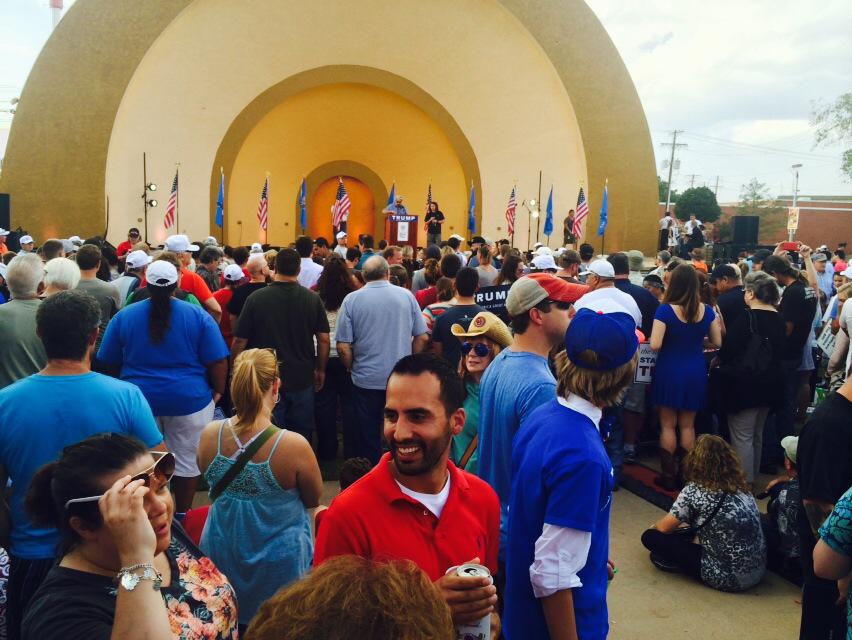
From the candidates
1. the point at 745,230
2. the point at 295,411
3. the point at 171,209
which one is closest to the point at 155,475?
the point at 295,411

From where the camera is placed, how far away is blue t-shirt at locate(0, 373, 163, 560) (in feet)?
9.11

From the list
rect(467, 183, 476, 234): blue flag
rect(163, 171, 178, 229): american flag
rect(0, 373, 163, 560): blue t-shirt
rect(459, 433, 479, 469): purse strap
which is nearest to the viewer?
rect(0, 373, 163, 560): blue t-shirt

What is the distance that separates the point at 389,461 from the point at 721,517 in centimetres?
298

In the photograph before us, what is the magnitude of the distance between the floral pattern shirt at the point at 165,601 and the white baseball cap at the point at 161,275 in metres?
2.49

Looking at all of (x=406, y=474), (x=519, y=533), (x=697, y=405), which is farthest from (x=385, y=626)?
(x=697, y=405)

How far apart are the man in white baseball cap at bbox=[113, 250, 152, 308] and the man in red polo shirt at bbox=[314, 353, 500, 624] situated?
4.95 m

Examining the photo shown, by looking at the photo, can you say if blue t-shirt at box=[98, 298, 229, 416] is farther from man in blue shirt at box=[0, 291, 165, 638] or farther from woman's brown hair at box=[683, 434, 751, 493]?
woman's brown hair at box=[683, 434, 751, 493]

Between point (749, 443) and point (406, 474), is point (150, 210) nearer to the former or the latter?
point (749, 443)

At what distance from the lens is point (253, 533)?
2941 mm

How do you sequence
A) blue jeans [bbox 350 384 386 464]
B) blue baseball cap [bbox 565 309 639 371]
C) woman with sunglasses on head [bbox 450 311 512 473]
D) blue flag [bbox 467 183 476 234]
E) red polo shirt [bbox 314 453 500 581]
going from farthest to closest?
blue flag [bbox 467 183 476 234] → blue jeans [bbox 350 384 386 464] → woman with sunglasses on head [bbox 450 311 512 473] → blue baseball cap [bbox 565 309 639 371] → red polo shirt [bbox 314 453 500 581]

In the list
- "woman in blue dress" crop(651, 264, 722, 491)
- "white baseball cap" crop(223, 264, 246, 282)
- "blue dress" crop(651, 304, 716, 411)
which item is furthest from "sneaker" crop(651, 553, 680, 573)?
"white baseball cap" crop(223, 264, 246, 282)

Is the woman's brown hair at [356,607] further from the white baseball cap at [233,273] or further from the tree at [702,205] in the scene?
the tree at [702,205]

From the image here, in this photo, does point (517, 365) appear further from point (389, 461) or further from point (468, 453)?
point (389, 461)

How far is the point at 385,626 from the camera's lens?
3.46ft
